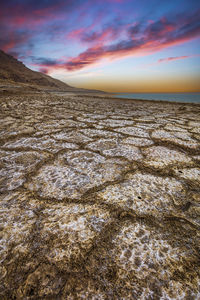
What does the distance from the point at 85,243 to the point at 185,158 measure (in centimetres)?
93

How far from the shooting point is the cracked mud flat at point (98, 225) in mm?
360

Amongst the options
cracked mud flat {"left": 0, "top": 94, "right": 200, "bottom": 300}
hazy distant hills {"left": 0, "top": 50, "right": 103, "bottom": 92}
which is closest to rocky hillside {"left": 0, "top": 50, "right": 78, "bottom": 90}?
hazy distant hills {"left": 0, "top": 50, "right": 103, "bottom": 92}

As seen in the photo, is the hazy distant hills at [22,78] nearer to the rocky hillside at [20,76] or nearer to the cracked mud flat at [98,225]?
the rocky hillside at [20,76]


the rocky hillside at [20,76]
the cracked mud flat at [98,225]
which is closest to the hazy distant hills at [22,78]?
the rocky hillside at [20,76]

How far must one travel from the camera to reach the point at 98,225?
51cm

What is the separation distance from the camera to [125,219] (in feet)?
1.77

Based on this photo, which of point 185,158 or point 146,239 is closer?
point 146,239

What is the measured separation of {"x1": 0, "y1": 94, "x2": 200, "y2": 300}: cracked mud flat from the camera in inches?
14.2

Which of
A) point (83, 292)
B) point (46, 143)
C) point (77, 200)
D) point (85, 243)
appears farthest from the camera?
point (46, 143)

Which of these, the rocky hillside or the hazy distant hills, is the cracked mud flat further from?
the rocky hillside

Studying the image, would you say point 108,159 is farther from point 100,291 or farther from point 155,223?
point 100,291

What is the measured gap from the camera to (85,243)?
1.48 feet

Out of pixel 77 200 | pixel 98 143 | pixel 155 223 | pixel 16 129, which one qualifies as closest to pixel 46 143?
pixel 98 143

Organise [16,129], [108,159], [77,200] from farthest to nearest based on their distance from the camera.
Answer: [16,129] < [108,159] < [77,200]
